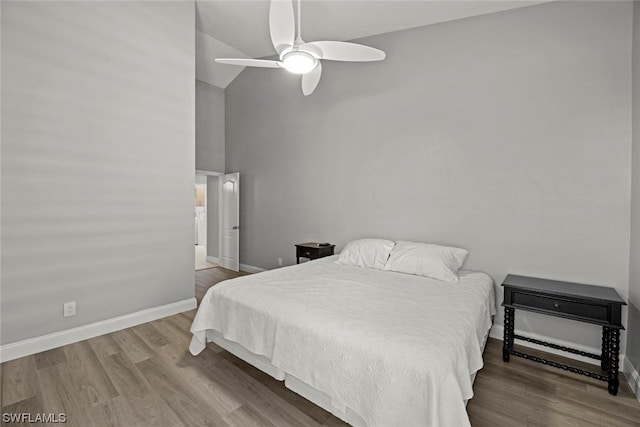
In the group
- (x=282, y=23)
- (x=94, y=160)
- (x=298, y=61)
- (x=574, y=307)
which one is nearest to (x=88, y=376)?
(x=94, y=160)

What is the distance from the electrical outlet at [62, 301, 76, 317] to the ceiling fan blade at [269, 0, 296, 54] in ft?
9.30

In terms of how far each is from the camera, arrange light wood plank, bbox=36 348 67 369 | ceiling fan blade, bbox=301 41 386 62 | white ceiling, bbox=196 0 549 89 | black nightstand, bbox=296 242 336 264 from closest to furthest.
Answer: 1. ceiling fan blade, bbox=301 41 386 62
2. light wood plank, bbox=36 348 67 369
3. white ceiling, bbox=196 0 549 89
4. black nightstand, bbox=296 242 336 264

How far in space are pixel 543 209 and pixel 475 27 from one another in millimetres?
1898

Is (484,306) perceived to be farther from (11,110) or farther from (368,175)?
(11,110)

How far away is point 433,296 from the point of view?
2.18m

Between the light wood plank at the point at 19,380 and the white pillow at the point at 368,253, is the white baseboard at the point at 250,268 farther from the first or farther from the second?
the light wood plank at the point at 19,380

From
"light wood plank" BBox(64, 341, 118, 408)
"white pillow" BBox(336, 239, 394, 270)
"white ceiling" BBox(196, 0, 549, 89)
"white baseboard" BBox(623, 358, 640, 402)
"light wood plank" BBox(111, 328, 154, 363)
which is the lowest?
"light wood plank" BBox(64, 341, 118, 408)

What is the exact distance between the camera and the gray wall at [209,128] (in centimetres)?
528

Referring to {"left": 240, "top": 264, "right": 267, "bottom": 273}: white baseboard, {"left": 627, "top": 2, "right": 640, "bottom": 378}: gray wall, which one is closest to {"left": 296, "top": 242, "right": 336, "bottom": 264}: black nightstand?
{"left": 240, "top": 264, "right": 267, "bottom": 273}: white baseboard

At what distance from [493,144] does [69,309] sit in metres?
4.19

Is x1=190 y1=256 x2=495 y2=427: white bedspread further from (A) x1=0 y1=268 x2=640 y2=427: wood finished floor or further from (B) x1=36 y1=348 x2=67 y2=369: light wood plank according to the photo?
(B) x1=36 y1=348 x2=67 y2=369: light wood plank

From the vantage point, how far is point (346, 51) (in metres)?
2.29

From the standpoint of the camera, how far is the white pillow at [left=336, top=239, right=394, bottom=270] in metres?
3.13

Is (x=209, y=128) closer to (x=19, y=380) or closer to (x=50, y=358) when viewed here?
(x=50, y=358)
